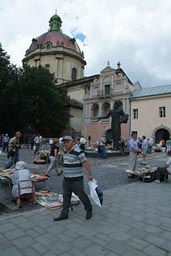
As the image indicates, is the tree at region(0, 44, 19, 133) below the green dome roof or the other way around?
below

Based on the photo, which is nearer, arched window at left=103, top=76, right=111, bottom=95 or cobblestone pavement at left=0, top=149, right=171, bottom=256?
cobblestone pavement at left=0, top=149, right=171, bottom=256

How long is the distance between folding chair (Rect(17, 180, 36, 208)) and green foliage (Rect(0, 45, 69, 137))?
2593 centimetres

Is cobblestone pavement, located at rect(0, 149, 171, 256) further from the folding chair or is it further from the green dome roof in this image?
the green dome roof

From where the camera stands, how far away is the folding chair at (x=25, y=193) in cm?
530

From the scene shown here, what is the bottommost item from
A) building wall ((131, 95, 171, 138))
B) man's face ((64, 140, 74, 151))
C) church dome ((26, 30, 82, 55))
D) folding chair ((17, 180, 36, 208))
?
folding chair ((17, 180, 36, 208))

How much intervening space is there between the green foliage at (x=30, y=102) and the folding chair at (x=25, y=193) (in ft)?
85.1

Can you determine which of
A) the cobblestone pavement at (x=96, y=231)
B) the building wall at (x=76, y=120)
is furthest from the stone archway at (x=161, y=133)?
the cobblestone pavement at (x=96, y=231)

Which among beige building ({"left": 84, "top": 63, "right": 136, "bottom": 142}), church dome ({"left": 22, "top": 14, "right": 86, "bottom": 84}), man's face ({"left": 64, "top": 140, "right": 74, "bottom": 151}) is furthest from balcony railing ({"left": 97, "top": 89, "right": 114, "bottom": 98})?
man's face ({"left": 64, "top": 140, "right": 74, "bottom": 151})

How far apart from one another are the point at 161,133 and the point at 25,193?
31.3 m

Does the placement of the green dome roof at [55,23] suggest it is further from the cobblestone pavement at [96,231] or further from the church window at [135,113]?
the cobblestone pavement at [96,231]

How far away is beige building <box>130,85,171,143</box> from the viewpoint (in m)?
32.5

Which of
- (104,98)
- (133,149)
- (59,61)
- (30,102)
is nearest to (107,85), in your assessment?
(104,98)

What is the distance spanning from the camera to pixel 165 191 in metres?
Answer: 7.01

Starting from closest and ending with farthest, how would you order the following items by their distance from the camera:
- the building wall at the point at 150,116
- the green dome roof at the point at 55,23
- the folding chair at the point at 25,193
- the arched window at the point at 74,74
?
the folding chair at the point at 25,193
the building wall at the point at 150,116
the arched window at the point at 74,74
the green dome roof at the point at 55,23
